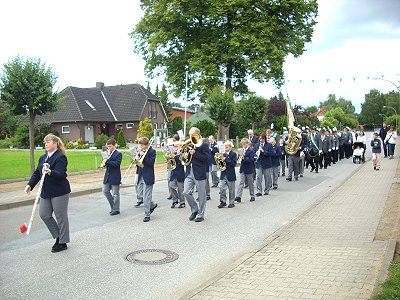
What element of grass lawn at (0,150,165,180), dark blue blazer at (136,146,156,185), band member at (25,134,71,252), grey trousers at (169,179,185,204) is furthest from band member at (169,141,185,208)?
grass lawn at (0,150,165,180)

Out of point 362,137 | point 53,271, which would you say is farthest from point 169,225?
point 362,137

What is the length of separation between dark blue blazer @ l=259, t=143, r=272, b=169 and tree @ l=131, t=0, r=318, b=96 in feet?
62.6

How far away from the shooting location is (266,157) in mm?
Result: 14547

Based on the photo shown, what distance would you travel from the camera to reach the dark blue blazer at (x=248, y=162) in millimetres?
12828

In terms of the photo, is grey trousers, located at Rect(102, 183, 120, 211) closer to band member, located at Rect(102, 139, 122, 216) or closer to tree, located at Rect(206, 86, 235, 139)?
band member, located at Rect(102, 139, 122, 216)

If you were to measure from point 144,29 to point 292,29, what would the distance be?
483 inches

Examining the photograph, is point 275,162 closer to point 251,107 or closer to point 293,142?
Result: point 293,142

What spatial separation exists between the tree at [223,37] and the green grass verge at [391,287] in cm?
2802

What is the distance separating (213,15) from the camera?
33750 millimetres

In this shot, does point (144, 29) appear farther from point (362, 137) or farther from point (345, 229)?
point (345, 229)

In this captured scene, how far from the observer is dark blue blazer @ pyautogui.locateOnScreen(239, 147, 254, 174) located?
1283cm

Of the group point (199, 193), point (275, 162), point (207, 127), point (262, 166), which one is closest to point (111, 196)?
point (199, 193)

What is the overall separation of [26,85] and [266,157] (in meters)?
9.08

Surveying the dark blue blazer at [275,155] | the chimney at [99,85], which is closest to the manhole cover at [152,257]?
the dark blue blazer at [275,155]
